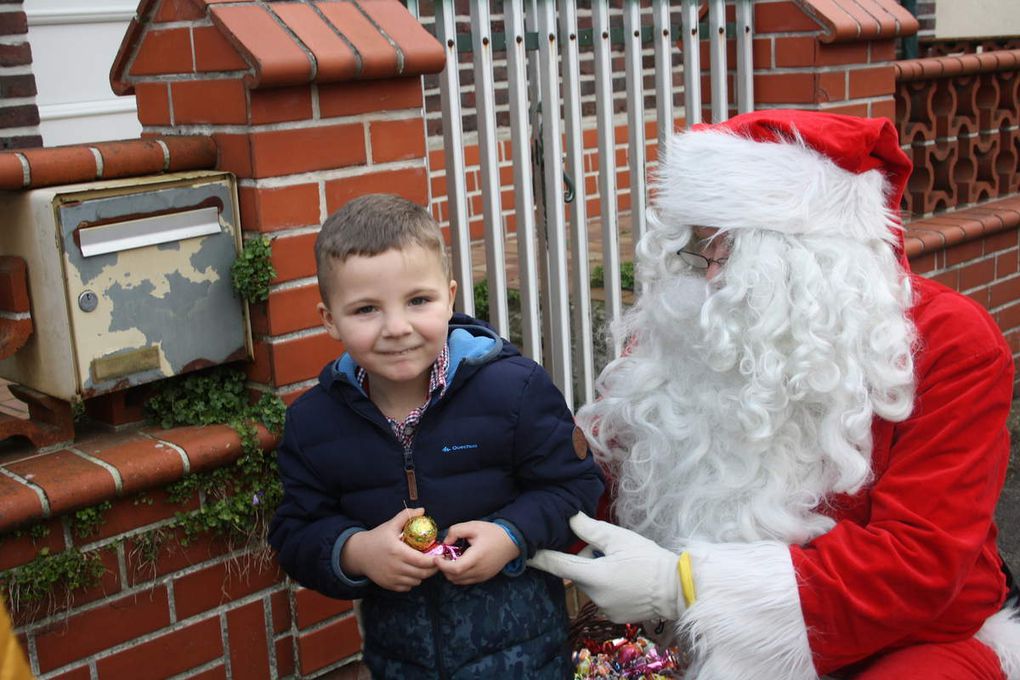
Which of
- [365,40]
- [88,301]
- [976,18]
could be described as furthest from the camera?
[976,18]

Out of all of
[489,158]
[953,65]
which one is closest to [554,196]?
[489,158]

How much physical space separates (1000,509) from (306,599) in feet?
8.58

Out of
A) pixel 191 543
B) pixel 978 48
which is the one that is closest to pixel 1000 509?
pixel 191 543

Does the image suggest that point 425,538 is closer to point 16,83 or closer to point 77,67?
point 16,83

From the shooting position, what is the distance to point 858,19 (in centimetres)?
379

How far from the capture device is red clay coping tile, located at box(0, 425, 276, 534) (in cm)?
230

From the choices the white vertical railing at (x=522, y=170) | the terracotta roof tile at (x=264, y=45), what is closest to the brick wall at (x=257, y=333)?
the terracotta roof tile at (x=264, y=45)

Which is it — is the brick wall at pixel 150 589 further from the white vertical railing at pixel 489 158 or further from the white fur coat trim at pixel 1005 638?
the white fur coat trim at pixel 1005 638

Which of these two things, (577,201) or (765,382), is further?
(577,201)

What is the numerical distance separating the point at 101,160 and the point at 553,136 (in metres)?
1.25

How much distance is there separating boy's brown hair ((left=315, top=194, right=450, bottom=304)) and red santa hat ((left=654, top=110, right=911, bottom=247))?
542mm

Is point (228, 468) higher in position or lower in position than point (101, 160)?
lower

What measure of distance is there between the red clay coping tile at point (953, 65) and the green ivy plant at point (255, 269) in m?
2.55

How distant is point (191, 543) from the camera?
101 inches
